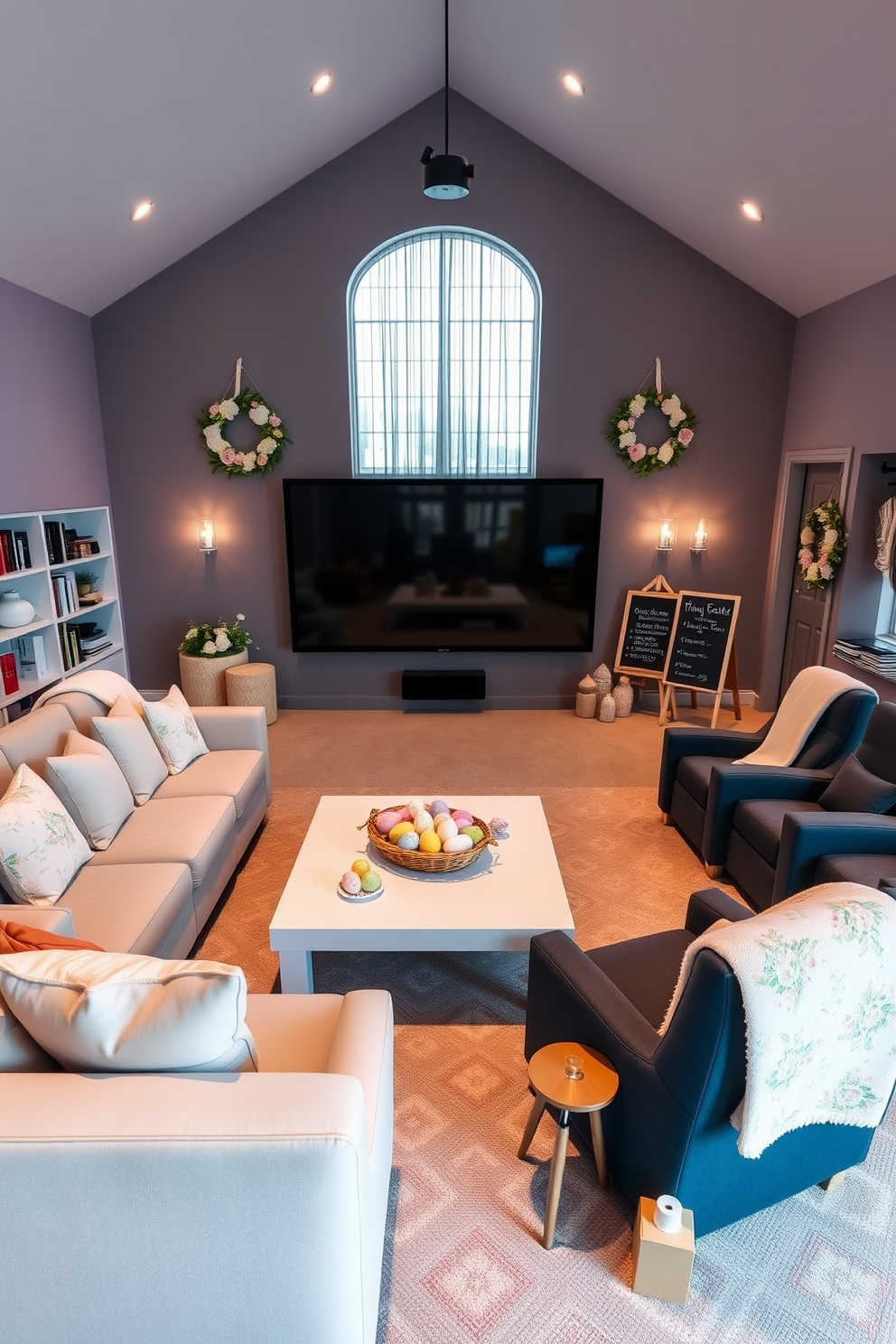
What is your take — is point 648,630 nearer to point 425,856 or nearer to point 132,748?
point 425,856

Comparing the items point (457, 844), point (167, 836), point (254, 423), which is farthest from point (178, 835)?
point (254, 423)

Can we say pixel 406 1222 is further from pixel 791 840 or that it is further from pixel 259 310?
pixel 259 310

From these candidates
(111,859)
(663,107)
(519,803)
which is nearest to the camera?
(111,859)

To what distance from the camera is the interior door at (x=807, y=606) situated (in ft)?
16.5

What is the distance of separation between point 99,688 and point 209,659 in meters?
2.00

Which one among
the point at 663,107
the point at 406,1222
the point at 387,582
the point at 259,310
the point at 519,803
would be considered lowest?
the point at 406,1222

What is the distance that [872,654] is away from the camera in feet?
14.0

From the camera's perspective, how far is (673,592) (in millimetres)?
5734

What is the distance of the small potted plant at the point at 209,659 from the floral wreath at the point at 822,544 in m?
3.85

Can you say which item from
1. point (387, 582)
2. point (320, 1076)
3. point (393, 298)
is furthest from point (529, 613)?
point (320, 1076)

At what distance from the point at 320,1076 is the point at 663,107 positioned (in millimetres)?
4457

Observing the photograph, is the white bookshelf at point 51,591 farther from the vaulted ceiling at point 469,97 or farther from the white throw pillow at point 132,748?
the vaulted ceiling at point 469,97

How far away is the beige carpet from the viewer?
1703 mm

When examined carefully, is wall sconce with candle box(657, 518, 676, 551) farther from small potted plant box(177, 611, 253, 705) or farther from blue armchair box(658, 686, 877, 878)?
small potted plant box(177, 611, 253, 705)
